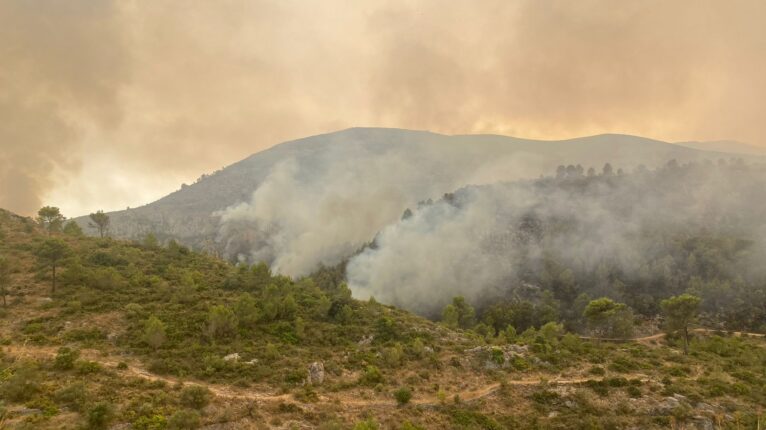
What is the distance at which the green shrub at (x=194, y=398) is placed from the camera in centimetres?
3172

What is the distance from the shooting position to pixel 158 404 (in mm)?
31125

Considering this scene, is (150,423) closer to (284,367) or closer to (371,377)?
(284,367)

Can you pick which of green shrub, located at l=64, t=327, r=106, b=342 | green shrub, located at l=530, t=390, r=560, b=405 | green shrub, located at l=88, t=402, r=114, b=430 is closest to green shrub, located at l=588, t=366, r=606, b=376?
green shrub, located at l=530, t=390, r=560, b=405

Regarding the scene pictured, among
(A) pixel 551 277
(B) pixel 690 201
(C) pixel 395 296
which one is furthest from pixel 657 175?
(C) pixel 395 296

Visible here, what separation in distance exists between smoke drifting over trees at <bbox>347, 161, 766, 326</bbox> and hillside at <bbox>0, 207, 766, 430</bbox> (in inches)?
2442

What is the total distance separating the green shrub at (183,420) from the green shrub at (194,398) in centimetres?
333

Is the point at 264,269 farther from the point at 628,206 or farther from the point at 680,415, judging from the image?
the point at 628,206

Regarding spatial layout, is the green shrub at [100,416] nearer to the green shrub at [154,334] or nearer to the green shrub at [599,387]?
the green shrub at [154,334]

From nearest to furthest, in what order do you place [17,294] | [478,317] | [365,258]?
[17,294] → [478,317] → [365,258]

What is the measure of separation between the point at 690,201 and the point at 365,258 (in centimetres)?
13734

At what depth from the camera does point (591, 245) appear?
487 feet

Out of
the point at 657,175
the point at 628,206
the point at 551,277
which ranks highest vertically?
the point at 657,175

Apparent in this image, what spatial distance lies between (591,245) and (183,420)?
152 m

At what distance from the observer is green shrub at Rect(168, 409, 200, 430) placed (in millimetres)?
27641
